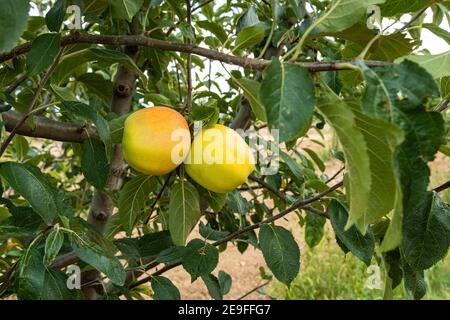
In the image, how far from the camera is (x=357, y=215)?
498 mm

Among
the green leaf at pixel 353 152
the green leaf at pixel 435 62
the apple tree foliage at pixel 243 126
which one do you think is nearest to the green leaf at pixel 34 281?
the apple tree foliage at pixel 243 126

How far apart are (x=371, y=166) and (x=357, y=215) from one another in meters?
0.06

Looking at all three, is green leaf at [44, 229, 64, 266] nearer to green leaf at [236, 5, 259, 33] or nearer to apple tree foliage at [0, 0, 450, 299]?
apple tree foliage at [0, 0, 450, 299]

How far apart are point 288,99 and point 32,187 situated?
0.47m

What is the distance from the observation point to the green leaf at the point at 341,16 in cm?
64

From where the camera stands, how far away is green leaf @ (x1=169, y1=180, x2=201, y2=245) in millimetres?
916

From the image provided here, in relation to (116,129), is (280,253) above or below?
below

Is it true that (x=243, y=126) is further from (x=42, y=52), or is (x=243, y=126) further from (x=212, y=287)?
(x=42, y=52)

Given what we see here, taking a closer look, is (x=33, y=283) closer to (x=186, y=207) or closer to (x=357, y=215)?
(x=186, y=207)

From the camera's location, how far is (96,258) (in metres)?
0.77

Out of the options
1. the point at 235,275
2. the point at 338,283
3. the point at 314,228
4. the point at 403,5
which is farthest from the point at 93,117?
the point at 235,275

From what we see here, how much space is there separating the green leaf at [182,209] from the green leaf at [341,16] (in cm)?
40

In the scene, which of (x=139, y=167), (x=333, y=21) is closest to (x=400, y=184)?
(x=333, y=21)

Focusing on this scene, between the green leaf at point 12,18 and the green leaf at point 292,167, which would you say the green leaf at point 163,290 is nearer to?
the green leaf at point 292,167
